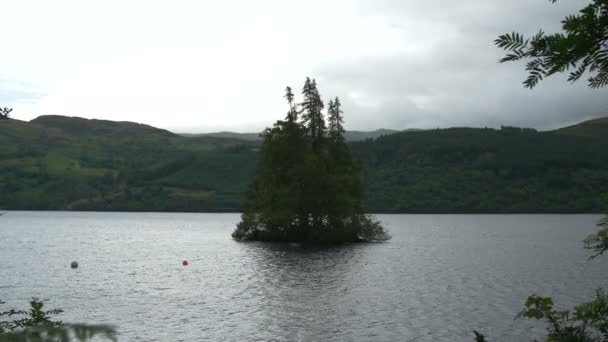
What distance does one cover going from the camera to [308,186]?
78875 millimetres

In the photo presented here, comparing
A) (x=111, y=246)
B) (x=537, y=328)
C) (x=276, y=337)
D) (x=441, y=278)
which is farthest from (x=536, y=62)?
(x=111, y=246)

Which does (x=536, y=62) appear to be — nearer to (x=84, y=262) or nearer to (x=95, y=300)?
(x=95, y=300)

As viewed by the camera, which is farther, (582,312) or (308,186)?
(308,186)

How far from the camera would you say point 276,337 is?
2936 centimetres

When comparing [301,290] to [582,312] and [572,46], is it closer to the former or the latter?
[582,312]

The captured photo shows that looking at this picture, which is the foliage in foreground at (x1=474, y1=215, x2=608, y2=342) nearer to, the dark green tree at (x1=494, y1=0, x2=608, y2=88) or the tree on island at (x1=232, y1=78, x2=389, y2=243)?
the dark green tree at (x1=494, y1=0, x2=608, y2=88)

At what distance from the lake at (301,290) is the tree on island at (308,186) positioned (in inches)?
147

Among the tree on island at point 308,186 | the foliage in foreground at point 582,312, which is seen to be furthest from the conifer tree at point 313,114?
the foliage in foreground at point 582,312

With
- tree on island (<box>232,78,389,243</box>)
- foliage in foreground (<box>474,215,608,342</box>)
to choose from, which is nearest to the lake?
tree on island (<box>232,78,389,243</box>)

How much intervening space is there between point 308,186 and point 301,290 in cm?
3462

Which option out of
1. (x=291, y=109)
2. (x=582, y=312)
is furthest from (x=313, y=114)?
(x=582, y=312)

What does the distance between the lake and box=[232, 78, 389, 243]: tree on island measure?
12.2ft

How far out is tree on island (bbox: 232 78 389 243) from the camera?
7881cm

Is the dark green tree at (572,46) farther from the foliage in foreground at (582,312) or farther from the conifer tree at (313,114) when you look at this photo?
the conifer tree at (313,114)
